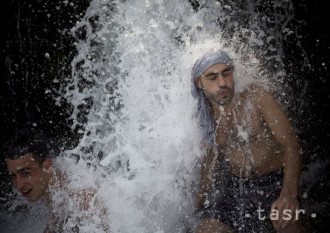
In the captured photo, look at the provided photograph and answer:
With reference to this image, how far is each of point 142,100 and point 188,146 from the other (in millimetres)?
1202

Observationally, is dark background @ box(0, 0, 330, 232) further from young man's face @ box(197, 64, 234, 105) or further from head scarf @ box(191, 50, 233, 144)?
young man's face @ box(197, 64, 234, 105)

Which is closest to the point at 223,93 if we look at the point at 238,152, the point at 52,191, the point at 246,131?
the point at 246,131

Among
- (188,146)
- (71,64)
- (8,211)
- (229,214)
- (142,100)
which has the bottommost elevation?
(229,214)

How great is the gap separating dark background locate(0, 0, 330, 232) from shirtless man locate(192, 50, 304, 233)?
2.42 m

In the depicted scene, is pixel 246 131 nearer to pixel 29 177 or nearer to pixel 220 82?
pixel 220 82

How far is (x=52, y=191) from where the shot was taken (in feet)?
12.7

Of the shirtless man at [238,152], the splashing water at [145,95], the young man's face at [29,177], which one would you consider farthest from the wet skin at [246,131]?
the young man's face at [29,177]

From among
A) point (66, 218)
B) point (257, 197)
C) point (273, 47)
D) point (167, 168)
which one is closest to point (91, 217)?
point (66, 218)

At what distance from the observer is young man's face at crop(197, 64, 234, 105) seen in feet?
11.5

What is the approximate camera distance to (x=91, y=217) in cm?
353

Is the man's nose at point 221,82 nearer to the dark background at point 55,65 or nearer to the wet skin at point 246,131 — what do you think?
the wet skin at point 246,131

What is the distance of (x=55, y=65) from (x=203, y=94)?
3218 mm

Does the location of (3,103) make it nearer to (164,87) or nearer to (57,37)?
(57,37)

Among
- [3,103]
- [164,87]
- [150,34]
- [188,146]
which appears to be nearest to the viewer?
[188,146]
